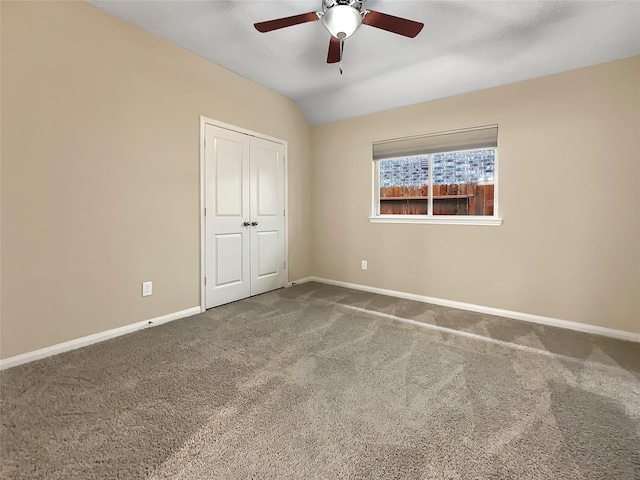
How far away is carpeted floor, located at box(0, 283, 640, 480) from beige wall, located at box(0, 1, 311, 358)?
1.33 ft

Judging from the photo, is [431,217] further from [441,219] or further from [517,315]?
[517,315]

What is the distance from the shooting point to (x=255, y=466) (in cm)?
121

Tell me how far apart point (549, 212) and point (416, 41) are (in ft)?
6.67

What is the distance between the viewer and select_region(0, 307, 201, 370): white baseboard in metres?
2.03

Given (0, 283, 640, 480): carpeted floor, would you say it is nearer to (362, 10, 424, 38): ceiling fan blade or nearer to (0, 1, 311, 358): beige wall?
(0, 1, 311, 358): beige wall

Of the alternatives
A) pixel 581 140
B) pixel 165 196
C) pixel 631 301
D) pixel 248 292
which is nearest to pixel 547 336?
pixel 631 301

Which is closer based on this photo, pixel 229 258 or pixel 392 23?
pixel 392 23

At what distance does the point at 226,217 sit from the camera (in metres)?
3.40

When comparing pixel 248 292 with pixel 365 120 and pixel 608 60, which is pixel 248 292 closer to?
pixel 365 120

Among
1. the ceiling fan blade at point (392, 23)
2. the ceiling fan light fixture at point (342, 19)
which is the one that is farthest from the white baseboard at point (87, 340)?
the ceiling fan blade at point (392, 23)

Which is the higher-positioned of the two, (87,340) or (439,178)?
(439,178)

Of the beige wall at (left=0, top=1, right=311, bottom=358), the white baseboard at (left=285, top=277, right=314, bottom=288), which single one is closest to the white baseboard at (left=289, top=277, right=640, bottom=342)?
the white baseboard at (left=285, top=277, right=314, bottom=288)

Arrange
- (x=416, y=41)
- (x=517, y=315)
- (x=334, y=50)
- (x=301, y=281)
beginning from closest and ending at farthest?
(x=334, y=50) → (x=416, y=41) → (x=517, y=315) → (x=301, y=281)

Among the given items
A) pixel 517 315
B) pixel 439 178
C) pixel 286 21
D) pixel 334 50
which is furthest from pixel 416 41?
pixel 517 315
